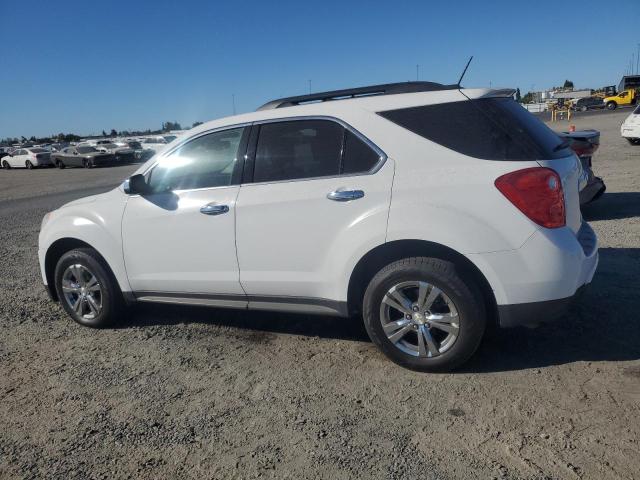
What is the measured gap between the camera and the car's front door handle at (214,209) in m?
3.97

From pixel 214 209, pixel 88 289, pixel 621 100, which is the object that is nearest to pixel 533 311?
pixel 214 209

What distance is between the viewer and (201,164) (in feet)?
13.9

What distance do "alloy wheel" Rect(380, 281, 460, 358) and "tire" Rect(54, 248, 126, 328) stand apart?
2.48 m

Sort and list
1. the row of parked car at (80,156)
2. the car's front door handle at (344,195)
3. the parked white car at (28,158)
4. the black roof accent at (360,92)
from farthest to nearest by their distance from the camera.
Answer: the parked white car at (28,158)
the row of parked car at (80,156)
the black roof accent at (360,92)
the car's front door handle at (344,195)

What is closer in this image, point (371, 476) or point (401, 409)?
point (371, 476)

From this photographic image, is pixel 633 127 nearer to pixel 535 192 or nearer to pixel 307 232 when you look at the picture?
pixel 535 192

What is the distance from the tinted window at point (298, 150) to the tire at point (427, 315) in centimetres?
85

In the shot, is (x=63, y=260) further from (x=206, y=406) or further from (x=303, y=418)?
(x=303, y=418)

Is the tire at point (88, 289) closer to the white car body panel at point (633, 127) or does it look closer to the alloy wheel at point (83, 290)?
the alloy wheel at point (83, 290)

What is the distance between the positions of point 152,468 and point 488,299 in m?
2.18

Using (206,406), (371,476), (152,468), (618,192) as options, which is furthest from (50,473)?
(618,192)

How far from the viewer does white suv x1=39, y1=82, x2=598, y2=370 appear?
3217 mm

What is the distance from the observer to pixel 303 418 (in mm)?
3164

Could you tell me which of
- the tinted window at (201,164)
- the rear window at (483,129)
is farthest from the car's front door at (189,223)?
the rear window at (483,129)
